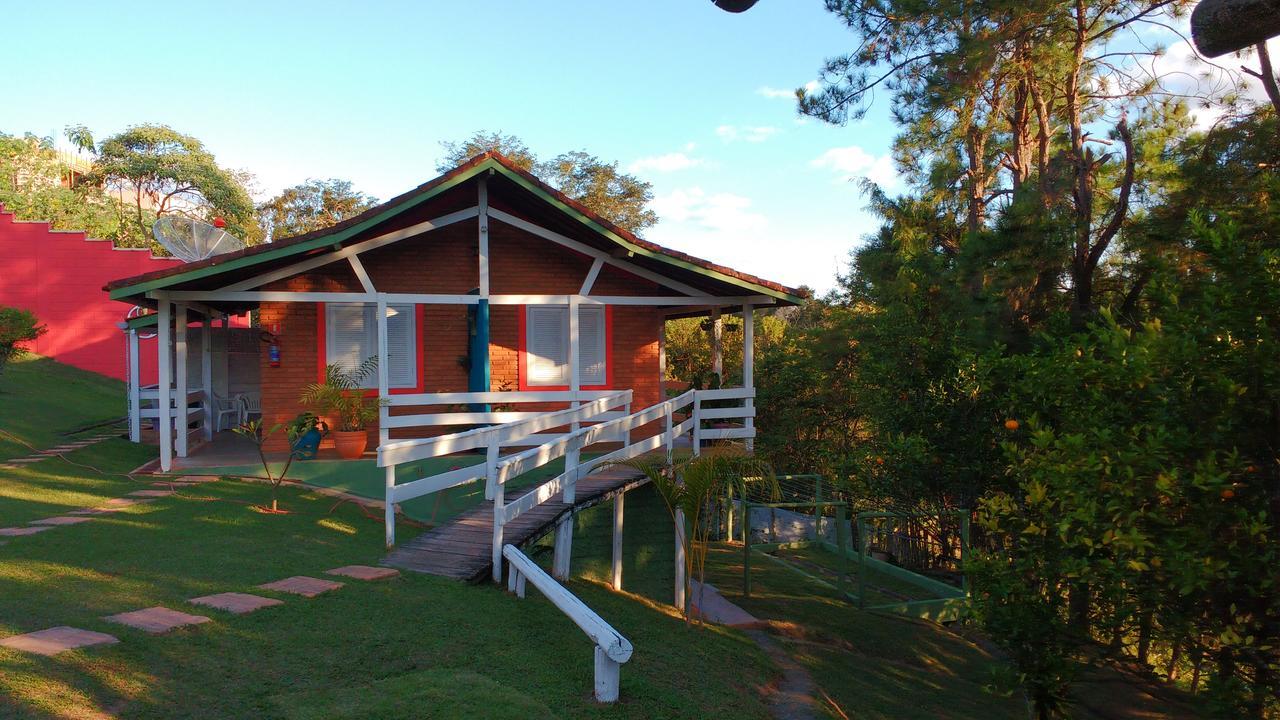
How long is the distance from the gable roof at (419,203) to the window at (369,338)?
196 cm

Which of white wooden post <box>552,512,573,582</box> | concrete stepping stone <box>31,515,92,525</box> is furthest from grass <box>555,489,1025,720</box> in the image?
concrete stepping stone <box>31,515,92,525</box>

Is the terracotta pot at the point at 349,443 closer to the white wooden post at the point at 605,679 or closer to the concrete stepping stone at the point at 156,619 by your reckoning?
the concrete stepping stone at the point at 156,619

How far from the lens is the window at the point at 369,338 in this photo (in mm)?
13617

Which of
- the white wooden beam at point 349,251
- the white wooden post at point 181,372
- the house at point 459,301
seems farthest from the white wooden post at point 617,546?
the white wooden post at point 181,372

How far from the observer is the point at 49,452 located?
1198cm

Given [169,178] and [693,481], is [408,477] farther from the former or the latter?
[169,178]

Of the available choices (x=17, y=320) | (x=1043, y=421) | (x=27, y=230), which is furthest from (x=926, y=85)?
(x=27, y=230)

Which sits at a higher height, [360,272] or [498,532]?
[360,272]

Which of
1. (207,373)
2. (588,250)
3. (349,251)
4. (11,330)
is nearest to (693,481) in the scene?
(588,250)

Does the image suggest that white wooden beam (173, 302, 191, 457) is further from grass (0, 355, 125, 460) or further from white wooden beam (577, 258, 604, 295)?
white wooden beam (577, 258, 604, 295)

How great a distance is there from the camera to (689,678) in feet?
18.5

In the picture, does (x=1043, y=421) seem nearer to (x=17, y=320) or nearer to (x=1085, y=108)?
(x=1085, y=108)

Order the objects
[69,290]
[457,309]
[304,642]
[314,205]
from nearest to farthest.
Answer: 1. [304,642]
2. [457,309]
3. [69,290]
4. [314,205]

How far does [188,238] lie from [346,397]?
195 inches
